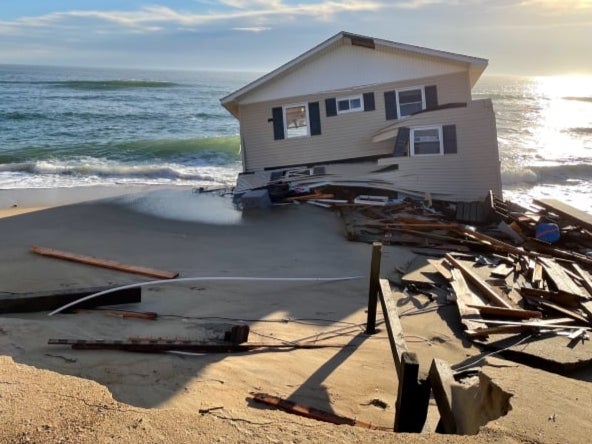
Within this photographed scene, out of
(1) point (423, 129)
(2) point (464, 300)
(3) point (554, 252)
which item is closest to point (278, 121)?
(1) point (423, 129)

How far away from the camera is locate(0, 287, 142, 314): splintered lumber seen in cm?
698

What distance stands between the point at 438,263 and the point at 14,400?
8722 millimetres

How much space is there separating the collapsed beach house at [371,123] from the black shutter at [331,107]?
0.04m

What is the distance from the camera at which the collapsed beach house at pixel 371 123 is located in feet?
55.5

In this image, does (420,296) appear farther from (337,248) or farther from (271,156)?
(271,156)

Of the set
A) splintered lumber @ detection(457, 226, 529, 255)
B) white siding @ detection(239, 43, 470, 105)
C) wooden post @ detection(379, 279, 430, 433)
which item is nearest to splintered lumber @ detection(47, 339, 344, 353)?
wooden post @ detection(379, 279, 430, 433)

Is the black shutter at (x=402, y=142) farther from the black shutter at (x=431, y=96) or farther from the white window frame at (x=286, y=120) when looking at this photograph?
the white window frame at (x=286, y=120)

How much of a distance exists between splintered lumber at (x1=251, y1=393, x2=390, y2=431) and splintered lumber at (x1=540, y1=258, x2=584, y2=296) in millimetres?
5929

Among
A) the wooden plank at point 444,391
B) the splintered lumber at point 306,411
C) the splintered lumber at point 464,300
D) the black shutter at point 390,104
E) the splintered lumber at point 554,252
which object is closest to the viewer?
the wooden plank at point 444,391

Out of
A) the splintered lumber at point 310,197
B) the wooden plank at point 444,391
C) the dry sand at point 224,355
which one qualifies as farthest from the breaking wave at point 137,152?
the wooden plank at point 444,391

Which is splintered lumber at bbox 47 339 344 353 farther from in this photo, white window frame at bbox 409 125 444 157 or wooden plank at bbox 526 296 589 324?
white window frame at bbox 409 125 444 157

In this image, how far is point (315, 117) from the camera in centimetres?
1928

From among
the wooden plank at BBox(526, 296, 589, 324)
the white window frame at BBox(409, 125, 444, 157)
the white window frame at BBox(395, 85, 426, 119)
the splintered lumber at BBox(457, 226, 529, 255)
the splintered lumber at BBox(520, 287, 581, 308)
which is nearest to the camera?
the wooden plank at BBox(526, 296, 589, 324)

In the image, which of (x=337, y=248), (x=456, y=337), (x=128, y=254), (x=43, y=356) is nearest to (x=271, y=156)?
(x=337, y=248)
